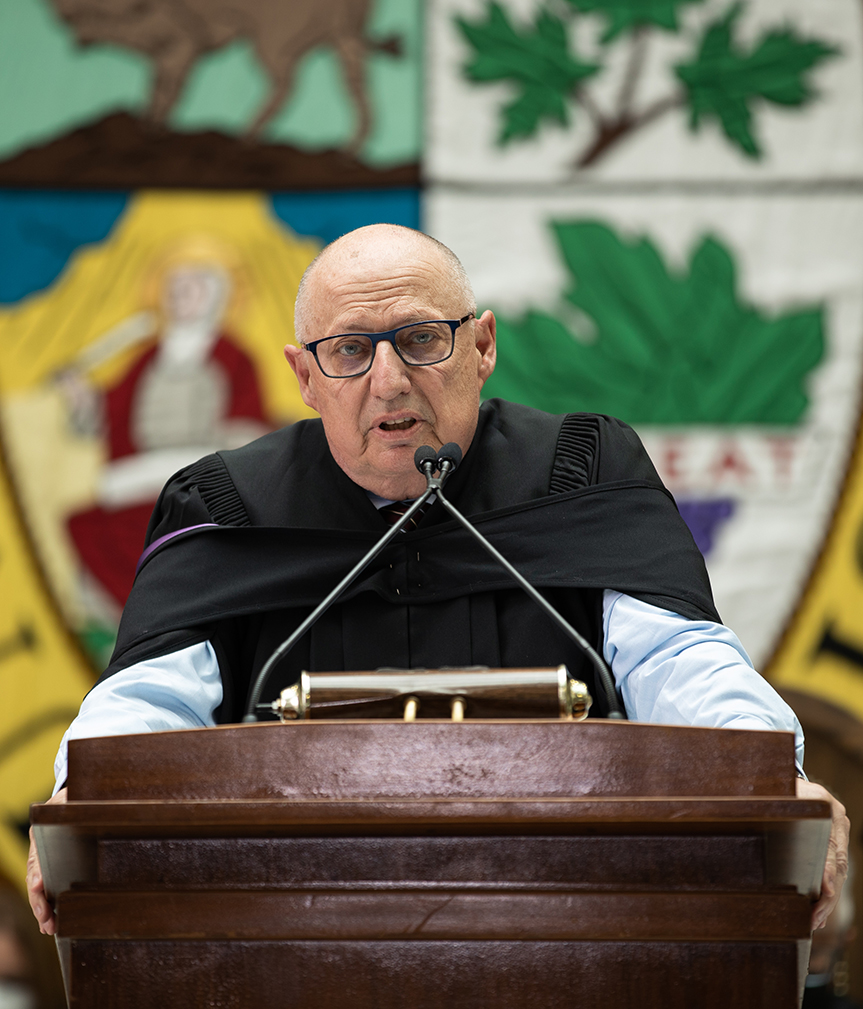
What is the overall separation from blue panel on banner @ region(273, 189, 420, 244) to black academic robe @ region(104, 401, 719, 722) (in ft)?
8.80

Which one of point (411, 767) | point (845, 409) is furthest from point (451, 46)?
point (411, 767)

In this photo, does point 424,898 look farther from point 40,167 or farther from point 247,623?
point 40,167

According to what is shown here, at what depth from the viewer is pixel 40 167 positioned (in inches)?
199

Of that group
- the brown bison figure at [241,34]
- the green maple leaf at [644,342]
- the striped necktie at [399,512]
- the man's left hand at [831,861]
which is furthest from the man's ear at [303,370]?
the brown bison figure at [241,34]

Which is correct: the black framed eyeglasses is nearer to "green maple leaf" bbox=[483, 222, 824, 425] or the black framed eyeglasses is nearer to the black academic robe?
the black academic robe

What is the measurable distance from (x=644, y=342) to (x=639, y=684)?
3.01 m

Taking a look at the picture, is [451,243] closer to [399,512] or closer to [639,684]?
[399,512]

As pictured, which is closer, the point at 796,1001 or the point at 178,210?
the point at 796,1001

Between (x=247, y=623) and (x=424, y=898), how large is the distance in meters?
1.17

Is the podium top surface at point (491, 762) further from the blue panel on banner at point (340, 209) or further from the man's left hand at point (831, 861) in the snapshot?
the blue panel on banner at point (340, 209)

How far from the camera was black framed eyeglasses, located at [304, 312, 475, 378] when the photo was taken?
8.07 ft

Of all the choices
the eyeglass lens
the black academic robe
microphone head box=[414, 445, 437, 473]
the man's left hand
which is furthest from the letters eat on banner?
the man's left hand

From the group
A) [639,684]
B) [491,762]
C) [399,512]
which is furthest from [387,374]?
[491,762]

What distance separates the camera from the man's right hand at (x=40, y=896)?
5.16 ft
